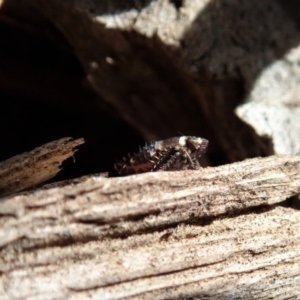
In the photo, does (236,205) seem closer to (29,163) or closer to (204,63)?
(29,163)

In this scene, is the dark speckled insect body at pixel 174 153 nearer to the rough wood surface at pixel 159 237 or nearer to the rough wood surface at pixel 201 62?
the rough wood surface at pixel 201 62

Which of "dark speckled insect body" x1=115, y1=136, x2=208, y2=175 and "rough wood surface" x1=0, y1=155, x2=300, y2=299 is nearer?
"rough wood surface" x1=0, y1=155, x2=300, y2=299

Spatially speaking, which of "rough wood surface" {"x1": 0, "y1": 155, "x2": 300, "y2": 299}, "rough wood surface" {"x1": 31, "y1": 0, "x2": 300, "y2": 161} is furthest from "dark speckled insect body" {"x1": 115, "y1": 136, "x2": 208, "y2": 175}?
"rough wood surface" {"x1": 0, "y1": 155, "x2": 300, "y2": 299}

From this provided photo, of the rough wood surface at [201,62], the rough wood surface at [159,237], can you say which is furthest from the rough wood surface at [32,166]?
the rough wood surface at [201,62]

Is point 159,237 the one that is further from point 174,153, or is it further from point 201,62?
point 201,62

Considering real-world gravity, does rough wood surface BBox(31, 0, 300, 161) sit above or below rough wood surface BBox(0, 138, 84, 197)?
above

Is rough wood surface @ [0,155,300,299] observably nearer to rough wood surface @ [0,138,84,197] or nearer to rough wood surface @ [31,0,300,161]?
rough wood surface @ [0,138,84,197]

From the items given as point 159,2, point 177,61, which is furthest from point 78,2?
point 177,61
